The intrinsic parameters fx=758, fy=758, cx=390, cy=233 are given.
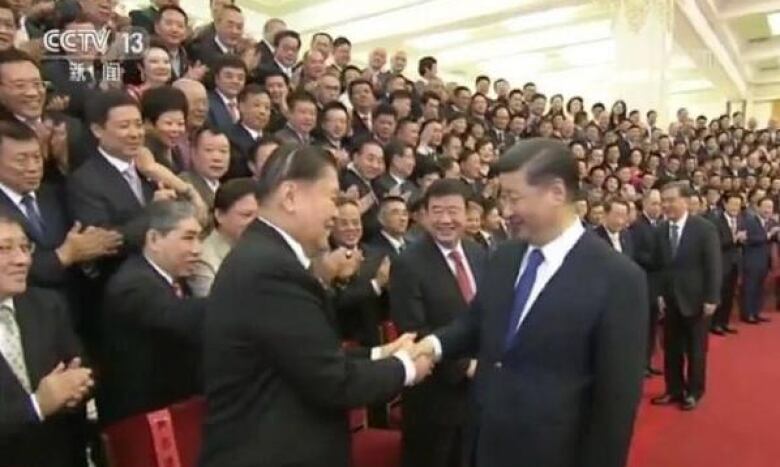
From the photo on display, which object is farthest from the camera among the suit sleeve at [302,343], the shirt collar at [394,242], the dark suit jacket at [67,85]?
the shirt collar at [394,242]

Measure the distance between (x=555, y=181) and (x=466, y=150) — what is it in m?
3.97

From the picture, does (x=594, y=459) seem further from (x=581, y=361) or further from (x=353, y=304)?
(x=353, y=304)

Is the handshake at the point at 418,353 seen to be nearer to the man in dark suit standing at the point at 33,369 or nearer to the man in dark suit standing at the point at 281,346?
the man in dark suit standing at the point at 281,346

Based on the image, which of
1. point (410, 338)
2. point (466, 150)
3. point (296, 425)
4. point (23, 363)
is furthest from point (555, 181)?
point (466, 150)

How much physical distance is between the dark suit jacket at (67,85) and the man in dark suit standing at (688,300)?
364 cm

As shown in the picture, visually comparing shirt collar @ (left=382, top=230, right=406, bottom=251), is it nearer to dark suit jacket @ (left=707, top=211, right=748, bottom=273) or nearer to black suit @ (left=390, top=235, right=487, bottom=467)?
black suit @ (left=390, top=235, right=487, bottom=467)

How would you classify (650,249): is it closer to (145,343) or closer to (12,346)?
(145,343)

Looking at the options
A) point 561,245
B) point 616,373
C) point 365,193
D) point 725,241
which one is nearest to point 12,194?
point 561,245

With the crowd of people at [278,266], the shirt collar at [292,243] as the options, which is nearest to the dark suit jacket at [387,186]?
the crowd of people at [278,266]

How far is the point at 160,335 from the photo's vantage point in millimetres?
2215

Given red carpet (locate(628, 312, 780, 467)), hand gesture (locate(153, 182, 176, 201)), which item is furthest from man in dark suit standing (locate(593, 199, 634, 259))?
hand gesture (locate(153, 182, 176, 201))

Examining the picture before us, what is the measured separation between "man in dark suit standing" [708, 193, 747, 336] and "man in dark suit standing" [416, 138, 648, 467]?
6.00 meters

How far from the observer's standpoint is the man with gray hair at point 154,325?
2154 mm

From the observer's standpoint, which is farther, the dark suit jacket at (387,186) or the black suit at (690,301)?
the black suit at (690,301)
